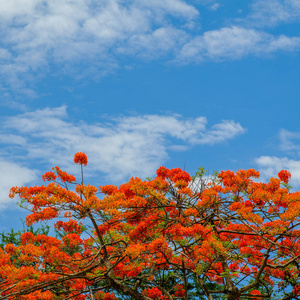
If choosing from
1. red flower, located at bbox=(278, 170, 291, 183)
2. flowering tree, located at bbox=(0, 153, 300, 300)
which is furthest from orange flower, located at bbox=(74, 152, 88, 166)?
red flower, located at bbox=(278, 170, 291, 183)

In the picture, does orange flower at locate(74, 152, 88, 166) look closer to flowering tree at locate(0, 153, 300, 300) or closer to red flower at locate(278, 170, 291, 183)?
flowering tree at locate(0, 153, 300, 300)

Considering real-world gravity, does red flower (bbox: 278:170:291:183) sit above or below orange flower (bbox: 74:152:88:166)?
below

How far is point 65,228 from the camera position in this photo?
28.1 ft

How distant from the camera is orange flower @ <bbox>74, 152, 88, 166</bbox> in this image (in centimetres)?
750

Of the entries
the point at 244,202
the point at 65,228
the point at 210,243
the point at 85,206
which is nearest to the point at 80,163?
the point at 85,206

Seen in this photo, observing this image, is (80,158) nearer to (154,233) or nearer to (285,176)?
(154,233)

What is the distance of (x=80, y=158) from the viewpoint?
7.51 metres

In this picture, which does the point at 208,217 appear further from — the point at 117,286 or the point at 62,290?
the point at 62,290

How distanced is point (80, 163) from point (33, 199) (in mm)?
1103

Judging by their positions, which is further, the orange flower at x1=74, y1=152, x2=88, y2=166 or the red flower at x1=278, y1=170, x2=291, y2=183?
the red flower at x1=278, y1=170, x2=291, y2=183

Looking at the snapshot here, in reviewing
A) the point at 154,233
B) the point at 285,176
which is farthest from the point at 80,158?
the point at 285,176

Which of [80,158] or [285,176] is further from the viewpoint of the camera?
[285,176]

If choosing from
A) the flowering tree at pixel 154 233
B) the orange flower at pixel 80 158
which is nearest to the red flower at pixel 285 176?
the flowering tree at pixel 154 233

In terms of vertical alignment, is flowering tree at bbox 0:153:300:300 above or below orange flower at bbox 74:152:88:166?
below
